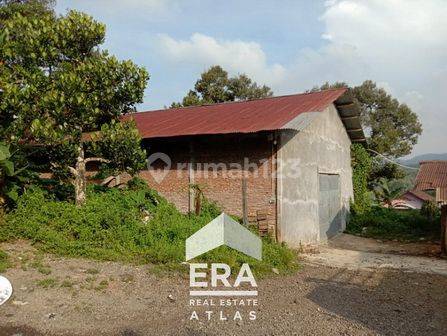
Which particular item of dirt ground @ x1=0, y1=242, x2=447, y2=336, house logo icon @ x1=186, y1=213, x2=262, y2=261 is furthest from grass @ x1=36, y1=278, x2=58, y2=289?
house logo icon @ x1=186, y1=213, x2=262, y2=261

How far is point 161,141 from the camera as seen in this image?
37.8 ft

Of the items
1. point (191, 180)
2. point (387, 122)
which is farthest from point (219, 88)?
point (191, 180)

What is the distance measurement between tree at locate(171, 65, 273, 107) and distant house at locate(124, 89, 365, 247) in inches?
589

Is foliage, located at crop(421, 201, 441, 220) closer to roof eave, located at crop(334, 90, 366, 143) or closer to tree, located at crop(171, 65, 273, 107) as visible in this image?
roof eave, located at crop(334, 90, 366, 143)

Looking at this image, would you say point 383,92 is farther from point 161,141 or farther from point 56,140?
point 56,140

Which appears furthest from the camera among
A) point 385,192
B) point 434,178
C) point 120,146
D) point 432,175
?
point 432,175

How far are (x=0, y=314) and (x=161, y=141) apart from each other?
693cm

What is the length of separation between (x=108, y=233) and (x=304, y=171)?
5.69 m

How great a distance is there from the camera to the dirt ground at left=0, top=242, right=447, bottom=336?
4980 millimetres

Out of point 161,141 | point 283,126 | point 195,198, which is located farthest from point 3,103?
point 283,126

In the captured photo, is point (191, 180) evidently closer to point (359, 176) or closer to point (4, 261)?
point (4, 261)

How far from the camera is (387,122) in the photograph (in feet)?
88.7

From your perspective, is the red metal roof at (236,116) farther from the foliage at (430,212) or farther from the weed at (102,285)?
the foliage at (430,212)

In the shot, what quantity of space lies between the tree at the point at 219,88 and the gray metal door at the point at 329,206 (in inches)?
618
